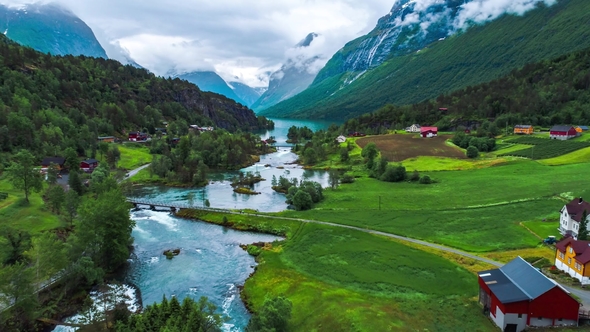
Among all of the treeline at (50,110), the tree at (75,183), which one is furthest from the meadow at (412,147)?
the treeline at (50,110)

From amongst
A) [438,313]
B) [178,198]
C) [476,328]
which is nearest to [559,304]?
[476,328]

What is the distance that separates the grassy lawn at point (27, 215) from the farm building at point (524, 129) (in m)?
159

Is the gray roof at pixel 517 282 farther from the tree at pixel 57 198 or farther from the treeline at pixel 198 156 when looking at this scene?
the treeline at pixel 198 156

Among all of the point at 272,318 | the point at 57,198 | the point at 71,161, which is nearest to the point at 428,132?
the point at 71,161

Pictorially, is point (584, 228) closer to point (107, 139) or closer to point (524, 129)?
point (524, 129)

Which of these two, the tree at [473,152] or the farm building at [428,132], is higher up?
the farm building at [428,132]

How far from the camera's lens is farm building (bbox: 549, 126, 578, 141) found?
135250 millimetres

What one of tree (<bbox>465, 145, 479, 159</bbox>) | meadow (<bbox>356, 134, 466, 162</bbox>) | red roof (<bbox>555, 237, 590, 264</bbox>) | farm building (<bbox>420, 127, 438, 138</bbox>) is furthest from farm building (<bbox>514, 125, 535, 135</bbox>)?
red roof (<bbox>555, 237, 590, 264</bbox>)

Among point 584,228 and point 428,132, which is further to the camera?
point 428,132

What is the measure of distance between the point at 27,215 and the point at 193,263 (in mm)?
30013

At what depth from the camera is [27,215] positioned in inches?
2566

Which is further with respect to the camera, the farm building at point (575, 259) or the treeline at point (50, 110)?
the treeline at point (50, 110)

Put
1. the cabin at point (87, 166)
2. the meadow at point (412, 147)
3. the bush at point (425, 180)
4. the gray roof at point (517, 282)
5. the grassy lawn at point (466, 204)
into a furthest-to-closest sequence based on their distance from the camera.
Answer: the meadow at point (412, 147), the cabin at point (87, 166), the bush at point (425, 180), the grassy lawn at point (466, 204), the gray roof at point (517, 282)

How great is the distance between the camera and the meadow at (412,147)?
13800 cm
